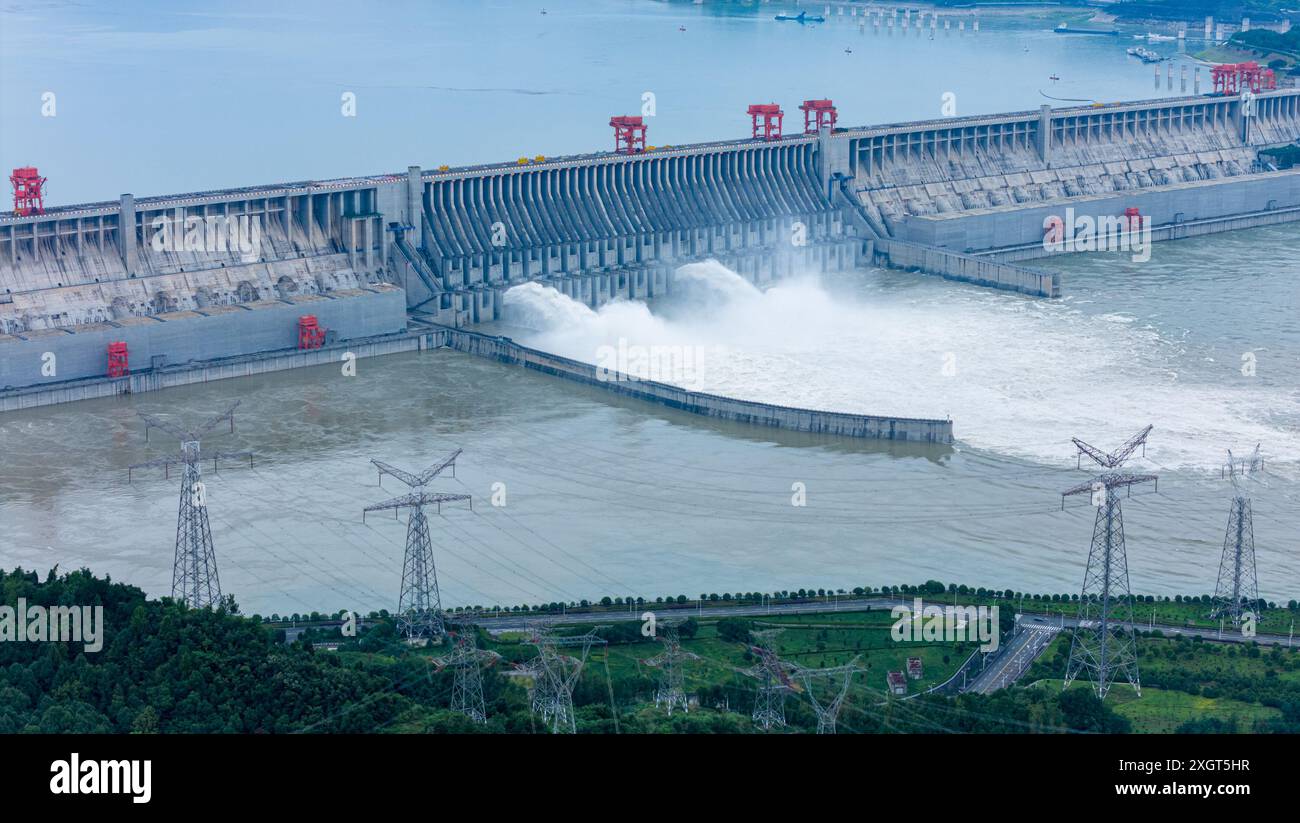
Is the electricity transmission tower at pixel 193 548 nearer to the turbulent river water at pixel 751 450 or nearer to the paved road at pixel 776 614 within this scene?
the turbulent river water at pixel 751 450

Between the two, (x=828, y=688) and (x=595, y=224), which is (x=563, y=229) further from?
(x=828, y=688)

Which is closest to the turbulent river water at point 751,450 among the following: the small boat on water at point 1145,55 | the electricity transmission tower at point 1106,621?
the electricity transmission tower at point 1106,621

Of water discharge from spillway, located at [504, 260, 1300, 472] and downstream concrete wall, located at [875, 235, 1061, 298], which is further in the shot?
downstream concrete wall, located at [875, 235, 1061, 298]

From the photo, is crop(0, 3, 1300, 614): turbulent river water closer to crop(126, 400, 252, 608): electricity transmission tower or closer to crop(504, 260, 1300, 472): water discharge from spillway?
crop(504, 260, 1300, 472): water discharge from spillway

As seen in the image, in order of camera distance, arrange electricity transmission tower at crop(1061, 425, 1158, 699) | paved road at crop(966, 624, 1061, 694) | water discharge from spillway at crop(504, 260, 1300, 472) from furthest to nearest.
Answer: water discharge from spillway at crop(504, 260, 1300, 472) → paved road at crop(966, 624, 1061, 694) → electricity transmission tower at crop(1061, 425, 1158, 699)

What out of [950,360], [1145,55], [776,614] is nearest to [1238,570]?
[776,614]

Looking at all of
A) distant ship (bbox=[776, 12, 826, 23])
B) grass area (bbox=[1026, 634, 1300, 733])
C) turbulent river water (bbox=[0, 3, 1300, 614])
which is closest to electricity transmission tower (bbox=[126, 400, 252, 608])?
turbulent river water (bbox=[0, 3, 1300, 614])

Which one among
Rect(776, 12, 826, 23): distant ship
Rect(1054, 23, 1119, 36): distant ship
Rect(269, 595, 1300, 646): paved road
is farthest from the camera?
Rect(776, 12, 826, 23): distant ship
